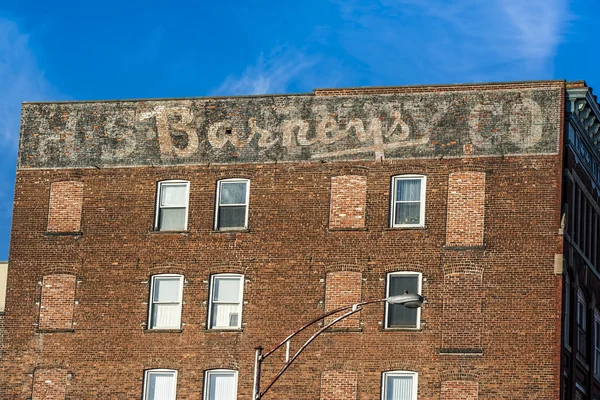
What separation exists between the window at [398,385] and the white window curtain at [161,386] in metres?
7.33

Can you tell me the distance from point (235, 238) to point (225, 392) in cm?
526

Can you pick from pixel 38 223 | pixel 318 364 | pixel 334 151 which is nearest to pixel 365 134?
pixel 334 151

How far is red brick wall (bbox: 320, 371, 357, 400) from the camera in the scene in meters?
46.5

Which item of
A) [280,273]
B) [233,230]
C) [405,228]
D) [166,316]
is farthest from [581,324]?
[166,316]

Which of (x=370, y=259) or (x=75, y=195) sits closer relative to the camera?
(x=370, y=259)

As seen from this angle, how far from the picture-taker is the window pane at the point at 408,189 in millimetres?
47688

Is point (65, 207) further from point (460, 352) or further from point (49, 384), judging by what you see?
point (460, 352)

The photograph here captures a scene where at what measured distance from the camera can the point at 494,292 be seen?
4606 centimetres

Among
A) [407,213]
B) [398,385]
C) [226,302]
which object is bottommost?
[398,385]

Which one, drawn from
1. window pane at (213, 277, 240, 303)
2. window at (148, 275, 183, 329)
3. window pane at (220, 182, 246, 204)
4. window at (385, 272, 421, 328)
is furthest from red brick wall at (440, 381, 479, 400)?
window pane at (220, 182, 246, 204)

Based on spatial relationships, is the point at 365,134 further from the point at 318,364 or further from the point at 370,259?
the point at 318,364

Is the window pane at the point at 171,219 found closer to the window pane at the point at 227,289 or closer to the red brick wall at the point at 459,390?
the window pane at the point at 227,289

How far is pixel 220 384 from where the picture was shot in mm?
47812

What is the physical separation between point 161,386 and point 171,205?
6.35 metres
